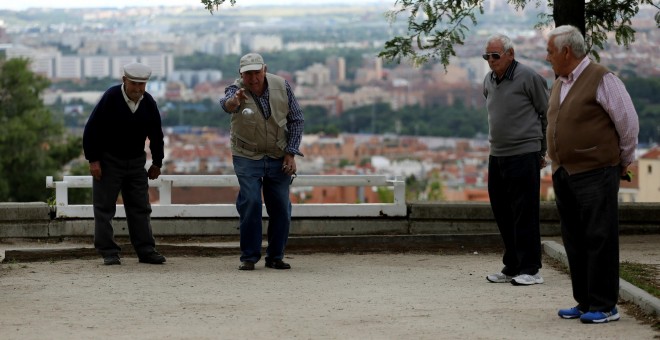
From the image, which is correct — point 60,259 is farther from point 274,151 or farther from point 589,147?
point 589,147

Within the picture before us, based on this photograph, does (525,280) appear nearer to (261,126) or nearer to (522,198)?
(522,198)

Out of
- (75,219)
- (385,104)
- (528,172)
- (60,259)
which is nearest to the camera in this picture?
(528,172)

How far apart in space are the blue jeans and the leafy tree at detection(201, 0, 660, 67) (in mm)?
3942

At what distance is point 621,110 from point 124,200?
5.05m

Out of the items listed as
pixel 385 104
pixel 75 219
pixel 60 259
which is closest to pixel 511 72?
pixel 60 259

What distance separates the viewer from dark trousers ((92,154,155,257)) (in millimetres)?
11312

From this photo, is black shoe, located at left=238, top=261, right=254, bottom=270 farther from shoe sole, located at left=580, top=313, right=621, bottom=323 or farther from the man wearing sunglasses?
shoe sole, located at left=580, top=313, right=621, bottom=323

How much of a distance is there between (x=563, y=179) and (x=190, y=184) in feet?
20.8

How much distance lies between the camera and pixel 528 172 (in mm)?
9859

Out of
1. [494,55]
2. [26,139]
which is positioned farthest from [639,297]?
[26,139]

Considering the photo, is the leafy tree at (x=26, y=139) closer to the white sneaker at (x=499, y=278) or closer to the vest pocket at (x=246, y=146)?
the vest pocket at (x=246, y=146)

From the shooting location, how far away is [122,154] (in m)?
11.3

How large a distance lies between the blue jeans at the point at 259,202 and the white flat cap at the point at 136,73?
3.25 ft

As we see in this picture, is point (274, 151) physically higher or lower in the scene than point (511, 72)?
lower
